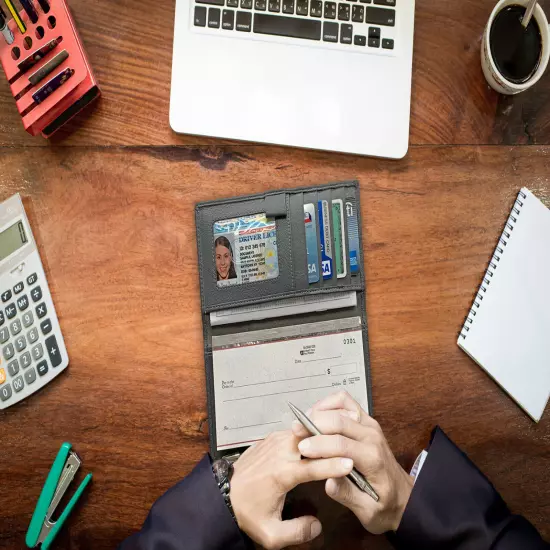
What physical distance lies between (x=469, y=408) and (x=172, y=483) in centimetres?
41

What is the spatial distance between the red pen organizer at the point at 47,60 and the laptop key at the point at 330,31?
0.31 m

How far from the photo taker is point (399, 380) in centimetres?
76

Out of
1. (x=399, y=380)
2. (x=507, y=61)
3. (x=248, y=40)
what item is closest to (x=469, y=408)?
(x=399, y=380)

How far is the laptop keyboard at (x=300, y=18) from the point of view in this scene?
2.42 ft

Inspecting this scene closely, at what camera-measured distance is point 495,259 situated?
764 millimetres

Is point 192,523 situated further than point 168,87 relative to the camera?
No

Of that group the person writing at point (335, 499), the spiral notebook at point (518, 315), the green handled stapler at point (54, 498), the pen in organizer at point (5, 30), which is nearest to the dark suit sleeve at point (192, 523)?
the person writing at point (335, 499)

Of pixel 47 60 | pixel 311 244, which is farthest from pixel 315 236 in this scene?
pixel 47 60

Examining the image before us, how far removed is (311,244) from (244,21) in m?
0.31

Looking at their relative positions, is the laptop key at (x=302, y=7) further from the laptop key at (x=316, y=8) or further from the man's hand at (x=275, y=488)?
the man's hand at (x=275, y=488)

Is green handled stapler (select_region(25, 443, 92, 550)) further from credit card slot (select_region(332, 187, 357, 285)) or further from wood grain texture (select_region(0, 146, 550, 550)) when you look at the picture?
credit card slot (select_region(332, 187, 357, 285))

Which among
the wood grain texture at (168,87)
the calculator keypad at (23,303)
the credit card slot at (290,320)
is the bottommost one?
the credit card slot at (290,320)

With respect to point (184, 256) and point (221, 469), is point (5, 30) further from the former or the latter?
point (221, 469)

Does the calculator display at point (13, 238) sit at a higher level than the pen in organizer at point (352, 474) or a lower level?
higher
